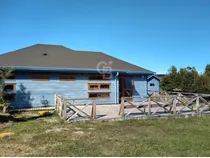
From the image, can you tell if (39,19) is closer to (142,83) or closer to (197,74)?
(142,83)

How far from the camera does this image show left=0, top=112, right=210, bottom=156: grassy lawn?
401cm

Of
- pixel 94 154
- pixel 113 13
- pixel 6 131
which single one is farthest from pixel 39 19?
pixel 94 154

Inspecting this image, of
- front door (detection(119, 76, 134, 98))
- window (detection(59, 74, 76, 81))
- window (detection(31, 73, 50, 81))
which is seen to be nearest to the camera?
window (detection(31, 73, 50, 81))

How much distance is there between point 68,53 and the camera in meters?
14.8

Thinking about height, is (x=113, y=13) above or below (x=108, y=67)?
above

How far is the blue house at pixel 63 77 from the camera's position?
1075 centimetres

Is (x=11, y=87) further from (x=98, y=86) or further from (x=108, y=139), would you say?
(x=108, y=139)

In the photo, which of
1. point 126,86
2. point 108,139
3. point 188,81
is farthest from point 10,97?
point 188,81

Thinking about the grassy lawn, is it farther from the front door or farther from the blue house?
the front door

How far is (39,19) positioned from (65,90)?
6351 mm

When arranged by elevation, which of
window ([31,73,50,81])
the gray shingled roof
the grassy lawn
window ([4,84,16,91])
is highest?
the gray shingled roof

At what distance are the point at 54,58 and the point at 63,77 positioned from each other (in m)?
2.20

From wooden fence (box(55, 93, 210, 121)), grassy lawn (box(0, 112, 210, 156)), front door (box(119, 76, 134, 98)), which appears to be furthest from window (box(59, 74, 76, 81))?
grassy lawn (box(0, 112, 210, 156))

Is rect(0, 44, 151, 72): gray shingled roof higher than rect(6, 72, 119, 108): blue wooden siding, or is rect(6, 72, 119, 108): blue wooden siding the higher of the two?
rect(0, 44, 151, 72): gray shingled roof
